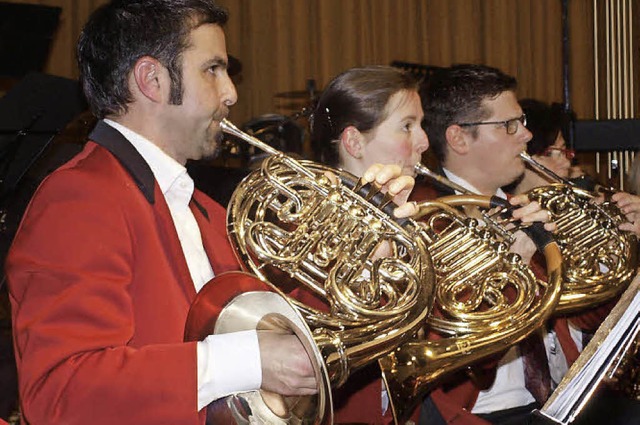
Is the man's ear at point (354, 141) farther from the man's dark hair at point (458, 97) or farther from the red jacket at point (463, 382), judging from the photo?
the man's dark hair at point (458, 97)

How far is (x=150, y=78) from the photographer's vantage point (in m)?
1.92

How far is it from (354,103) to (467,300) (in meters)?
0.71

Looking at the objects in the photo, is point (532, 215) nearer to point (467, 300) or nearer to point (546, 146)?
point (467, 300)

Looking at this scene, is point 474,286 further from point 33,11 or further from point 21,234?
point 33,11

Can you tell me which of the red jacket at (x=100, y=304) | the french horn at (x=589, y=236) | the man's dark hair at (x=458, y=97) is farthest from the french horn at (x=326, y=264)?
the man's dark hair at (x=458, y=97)

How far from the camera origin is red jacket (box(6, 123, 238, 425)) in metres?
1.44

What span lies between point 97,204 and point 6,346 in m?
2.01

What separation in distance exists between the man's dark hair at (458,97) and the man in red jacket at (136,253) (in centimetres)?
133

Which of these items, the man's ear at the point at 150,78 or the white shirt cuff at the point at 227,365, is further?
the man's ear at the point at 150,78

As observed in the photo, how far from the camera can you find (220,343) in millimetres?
1513

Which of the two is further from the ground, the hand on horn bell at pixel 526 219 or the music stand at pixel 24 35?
the music stand at pixel 24 35

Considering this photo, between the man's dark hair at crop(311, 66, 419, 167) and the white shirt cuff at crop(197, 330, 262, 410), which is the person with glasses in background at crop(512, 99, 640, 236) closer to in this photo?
the man's dark hair at crop(311, 66, 419, 167)

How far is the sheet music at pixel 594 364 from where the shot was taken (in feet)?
3.52

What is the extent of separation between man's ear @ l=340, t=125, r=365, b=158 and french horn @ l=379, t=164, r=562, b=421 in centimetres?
20
